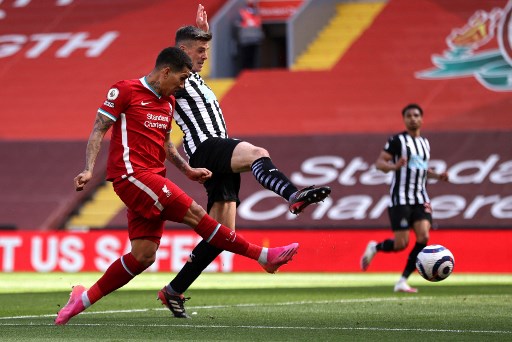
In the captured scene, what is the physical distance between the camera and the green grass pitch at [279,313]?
7.28m

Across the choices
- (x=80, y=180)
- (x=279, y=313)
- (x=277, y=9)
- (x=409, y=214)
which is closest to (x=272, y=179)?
(x=80, y=180)

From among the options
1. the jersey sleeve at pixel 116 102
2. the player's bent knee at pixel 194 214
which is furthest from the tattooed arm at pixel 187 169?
the jersey sleeve at pixel 116 102

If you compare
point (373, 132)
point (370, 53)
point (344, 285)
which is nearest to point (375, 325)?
point (344, 285)

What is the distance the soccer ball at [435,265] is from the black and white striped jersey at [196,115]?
224cm

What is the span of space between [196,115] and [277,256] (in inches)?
66.5

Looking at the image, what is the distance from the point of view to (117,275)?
8008 millimetres

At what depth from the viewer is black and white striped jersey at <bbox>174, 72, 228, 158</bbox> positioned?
8734 mm

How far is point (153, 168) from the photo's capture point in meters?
7.89

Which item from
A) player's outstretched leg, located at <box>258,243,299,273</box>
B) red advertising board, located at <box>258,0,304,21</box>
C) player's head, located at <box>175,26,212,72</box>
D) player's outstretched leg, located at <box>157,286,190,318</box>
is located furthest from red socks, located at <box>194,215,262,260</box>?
red advertising board, located at <box>258,0,304,21</box>

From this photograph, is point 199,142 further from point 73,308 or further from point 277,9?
point 277,9

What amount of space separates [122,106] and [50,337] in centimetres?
169

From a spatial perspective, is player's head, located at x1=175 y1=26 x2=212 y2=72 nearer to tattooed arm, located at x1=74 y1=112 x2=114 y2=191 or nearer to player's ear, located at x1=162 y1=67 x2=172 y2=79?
player's ear, located at x1=162 y1=67 x2=172 y2=79

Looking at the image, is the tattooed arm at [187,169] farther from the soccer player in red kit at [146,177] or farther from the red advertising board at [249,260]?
the red advertising board at [249,260]

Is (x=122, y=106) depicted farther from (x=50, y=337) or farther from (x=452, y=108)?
(x=452, y=108)
